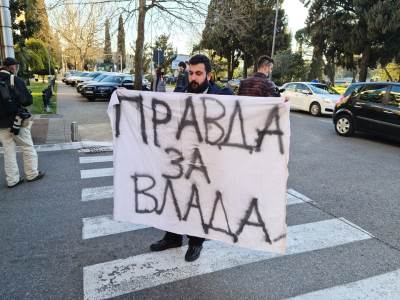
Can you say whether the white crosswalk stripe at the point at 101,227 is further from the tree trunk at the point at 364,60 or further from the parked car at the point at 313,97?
the tree trunk at the point at 364,60

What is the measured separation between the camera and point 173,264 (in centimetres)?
328

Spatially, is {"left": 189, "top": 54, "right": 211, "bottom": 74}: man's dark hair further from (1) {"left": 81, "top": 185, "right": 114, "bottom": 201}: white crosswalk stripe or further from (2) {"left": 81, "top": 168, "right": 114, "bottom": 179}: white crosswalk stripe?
(2) {"left": 81, "top": 168, "right": 114, "bottom": 179}: white crosswalk stripe

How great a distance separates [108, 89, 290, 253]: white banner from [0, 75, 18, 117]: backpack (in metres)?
2.63

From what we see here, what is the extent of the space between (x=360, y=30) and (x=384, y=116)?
21324mm

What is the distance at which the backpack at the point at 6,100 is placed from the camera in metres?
4.95

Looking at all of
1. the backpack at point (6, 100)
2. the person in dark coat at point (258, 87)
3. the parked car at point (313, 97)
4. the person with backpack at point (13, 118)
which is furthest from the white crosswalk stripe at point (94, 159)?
the parked car at point (313, 97)

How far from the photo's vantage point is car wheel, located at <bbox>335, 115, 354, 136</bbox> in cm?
997

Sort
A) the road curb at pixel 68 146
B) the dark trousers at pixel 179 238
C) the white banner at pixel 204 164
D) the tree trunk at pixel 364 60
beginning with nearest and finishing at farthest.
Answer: the white banner at pixel 204 164 → the dark trousers at pixel 179 238 → the road curb at pixel 68 146 → the tree trunk at pixel 364 60

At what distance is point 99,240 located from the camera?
374 cm

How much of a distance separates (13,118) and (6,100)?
0.95 feet

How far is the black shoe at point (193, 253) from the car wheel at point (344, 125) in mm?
7991

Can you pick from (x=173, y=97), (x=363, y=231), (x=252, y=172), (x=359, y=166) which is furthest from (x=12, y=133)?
(x=359, y=166)

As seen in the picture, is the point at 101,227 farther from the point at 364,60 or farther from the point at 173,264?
the point at 364,60

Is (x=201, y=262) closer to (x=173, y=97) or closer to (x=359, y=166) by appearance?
(x=173, y=97)
